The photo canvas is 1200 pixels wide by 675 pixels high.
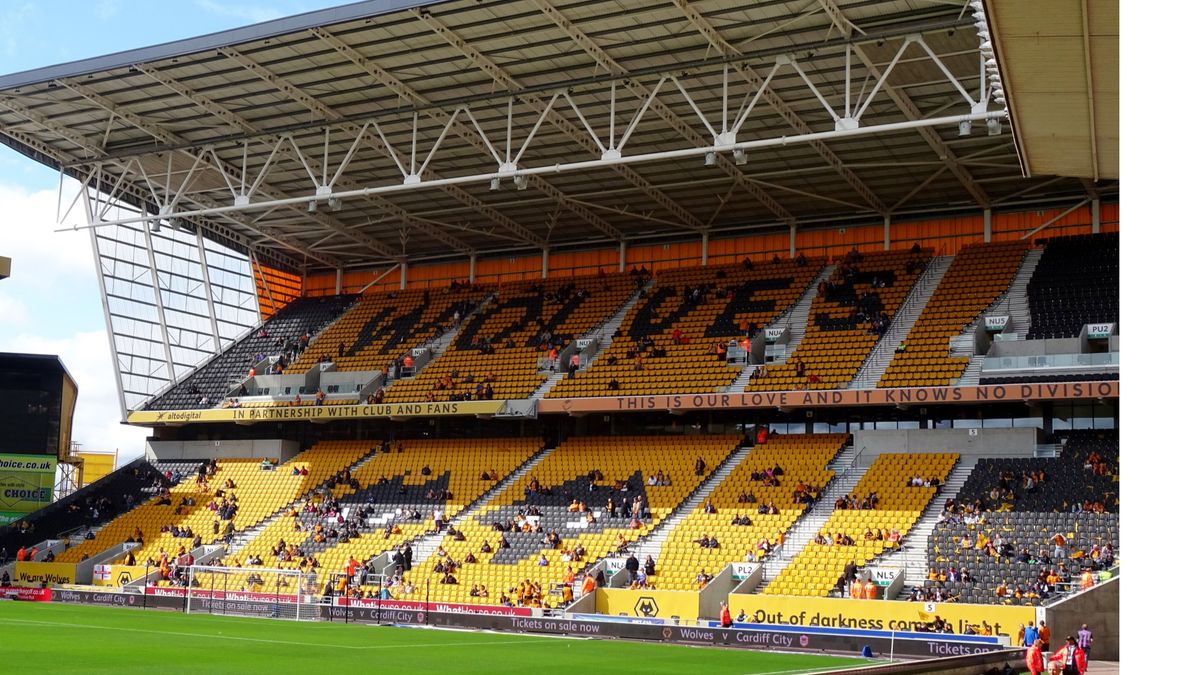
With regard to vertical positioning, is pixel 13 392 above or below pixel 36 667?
above

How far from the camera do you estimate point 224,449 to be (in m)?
54.5

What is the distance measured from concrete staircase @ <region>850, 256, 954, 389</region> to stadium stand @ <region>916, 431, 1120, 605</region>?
5078 mm

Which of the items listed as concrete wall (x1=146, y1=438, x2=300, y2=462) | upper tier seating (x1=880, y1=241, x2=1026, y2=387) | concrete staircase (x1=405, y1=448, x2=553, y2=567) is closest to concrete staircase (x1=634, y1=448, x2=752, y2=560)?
upper tier seating (x1=880, y1=241, x2=1026, y2=387)

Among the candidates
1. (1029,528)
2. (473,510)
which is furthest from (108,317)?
(1029,528)

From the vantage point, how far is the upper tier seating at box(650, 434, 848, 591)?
3700 centimetres

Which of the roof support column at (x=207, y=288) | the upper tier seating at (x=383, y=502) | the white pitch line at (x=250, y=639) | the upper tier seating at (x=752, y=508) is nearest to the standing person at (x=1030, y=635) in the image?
the white pitch line at (x=250, y=639)

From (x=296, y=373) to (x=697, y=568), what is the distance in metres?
24.5

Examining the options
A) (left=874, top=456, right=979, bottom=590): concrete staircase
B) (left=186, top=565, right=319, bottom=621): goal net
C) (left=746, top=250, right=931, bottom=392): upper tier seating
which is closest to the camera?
(left=874, top=456, right=979, bottom=590): concrete staircase

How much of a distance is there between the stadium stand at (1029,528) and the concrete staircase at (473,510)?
1628 cm

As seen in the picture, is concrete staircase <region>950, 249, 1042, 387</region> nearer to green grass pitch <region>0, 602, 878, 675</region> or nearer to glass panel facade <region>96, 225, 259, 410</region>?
green grass pitch <region>0, 602, 878, 675</region>

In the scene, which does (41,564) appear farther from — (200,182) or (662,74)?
(662,74)

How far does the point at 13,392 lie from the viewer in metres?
53.1
